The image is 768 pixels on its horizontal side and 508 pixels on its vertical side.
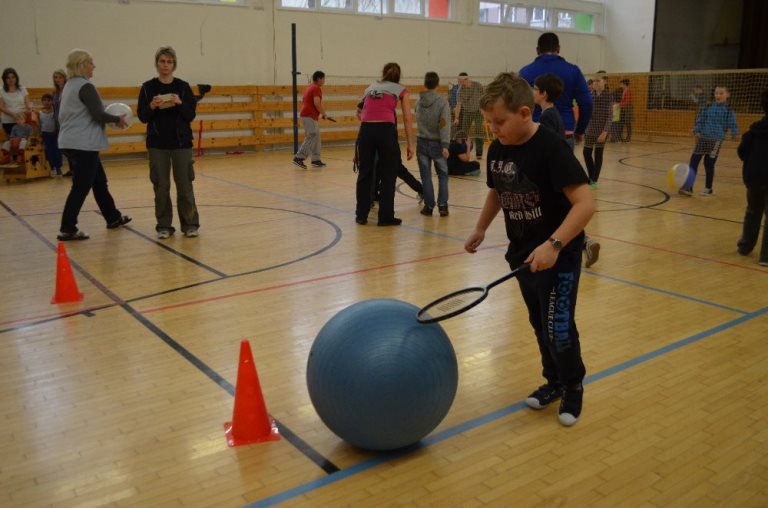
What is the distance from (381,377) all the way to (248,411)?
797 mm

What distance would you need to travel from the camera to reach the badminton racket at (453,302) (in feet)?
10.0

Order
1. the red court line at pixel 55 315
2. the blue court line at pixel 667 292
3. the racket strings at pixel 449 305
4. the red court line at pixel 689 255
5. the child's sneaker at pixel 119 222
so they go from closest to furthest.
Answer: the racket strings at pixel 449 305, the red court line at pixel 55 315, the blue court line at pixel 667 292, the red court line at pixel 689 255, the child's sneaker at pixel 119 222

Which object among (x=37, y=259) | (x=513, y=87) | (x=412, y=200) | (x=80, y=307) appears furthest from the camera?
(x=412, y=200)

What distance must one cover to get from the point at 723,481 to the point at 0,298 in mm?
5372

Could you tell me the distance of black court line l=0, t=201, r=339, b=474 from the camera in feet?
10.3

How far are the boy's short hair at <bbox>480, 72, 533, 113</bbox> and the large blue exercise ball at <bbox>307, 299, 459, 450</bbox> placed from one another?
1.04 m

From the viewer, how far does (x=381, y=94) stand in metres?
7.93

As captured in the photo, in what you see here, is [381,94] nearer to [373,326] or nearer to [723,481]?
[373,326]

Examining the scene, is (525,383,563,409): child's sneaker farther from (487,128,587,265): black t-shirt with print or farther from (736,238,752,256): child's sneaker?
(736,238,752,256): child's sneaker

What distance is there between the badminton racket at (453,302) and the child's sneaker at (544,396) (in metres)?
0.69

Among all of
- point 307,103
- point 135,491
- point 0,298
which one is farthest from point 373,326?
point 307,103

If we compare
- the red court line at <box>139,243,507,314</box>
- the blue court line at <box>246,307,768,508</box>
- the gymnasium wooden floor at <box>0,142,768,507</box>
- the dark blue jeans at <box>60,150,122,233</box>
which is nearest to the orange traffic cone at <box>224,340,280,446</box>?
the gymnasium wooden floor at <box>0,142,768,507</box>

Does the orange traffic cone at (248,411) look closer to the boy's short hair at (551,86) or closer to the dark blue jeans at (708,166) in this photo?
the boy's short hair at (551,86)

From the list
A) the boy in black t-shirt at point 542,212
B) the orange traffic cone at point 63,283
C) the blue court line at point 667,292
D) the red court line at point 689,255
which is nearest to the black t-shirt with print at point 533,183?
the boy in black t-shirt at point 542,212
